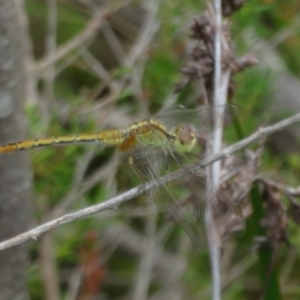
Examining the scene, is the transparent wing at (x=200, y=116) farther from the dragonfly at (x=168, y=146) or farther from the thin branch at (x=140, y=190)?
the thin branch at (x=140, y=190)

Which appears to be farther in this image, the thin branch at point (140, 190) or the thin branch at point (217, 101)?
the thin branch at point (217, 101)

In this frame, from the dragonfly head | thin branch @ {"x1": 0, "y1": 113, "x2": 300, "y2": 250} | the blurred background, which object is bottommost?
thin branch @ {"x1": 0, "y1": 113, "x2": 300, "y2": 250}

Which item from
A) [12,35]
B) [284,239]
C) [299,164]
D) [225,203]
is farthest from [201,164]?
[299,164]

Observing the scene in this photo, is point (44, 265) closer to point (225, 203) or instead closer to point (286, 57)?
point (225, 203)

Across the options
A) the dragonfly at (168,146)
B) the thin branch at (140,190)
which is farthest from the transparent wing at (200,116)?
the thin branch at (140,190)

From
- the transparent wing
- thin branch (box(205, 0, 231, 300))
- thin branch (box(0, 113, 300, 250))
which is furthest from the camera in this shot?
the transparent wing

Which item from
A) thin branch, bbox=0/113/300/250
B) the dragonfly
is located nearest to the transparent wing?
the dragonfly

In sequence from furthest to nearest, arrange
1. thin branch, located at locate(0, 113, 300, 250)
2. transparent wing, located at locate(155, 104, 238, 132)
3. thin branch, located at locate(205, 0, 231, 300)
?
transparent wing, located at locate(155, 104, 238, 132)
thin branch, located at locate(205, 0, 231, 300)
thin branch, located at locate(0, 113, 300, 250)

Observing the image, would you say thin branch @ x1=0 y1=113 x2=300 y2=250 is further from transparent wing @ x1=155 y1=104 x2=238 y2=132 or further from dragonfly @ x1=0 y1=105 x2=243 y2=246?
transparent wing @ x1=155 y1=104 x2=238 y2=132
